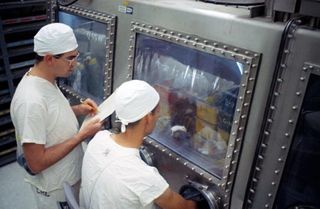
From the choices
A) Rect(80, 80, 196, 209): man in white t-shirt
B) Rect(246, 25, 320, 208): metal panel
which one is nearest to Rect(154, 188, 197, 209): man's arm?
Rect(80, 80, 196, 209): man in white t-shirt

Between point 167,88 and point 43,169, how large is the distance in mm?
669

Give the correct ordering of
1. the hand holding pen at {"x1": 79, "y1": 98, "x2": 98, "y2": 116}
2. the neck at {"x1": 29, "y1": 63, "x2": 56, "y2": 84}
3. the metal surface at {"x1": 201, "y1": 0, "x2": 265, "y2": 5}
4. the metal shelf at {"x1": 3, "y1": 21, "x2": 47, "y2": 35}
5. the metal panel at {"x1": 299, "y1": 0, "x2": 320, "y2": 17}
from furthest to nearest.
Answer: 1. the metal shelf at {"x1": 3, "y1": 21, "x2": 47, "y2": 35}
2. the hand holding pen at {"x1": 79, "y1": 98, "x2": 98, "y2": 116}
3. the neck at {"x1": 29, "y1": 63, "x2": 56, "y2": 84}
4. the metal surface at {"x1": 201, "y1": 0, "x2": 265, "y2": 5}
5. the metal panel at {"x1": 299, "y1": 0, "x2": 320, "y2": 17}

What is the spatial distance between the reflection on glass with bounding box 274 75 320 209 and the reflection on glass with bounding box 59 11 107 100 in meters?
1.03

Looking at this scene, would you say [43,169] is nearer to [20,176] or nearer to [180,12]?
[180,12]

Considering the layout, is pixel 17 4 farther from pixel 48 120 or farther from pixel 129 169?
pixel 129 169

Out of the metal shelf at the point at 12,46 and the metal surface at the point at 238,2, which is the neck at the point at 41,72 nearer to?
the metal surface at the point at 238,2

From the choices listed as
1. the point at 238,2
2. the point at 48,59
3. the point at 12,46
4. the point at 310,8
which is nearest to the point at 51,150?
the point at 48,59

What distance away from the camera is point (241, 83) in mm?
927

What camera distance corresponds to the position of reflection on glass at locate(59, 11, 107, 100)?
158cm

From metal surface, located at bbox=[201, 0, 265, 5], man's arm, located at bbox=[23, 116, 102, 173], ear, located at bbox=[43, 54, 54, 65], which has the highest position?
metal surface, located at bbox=[201, 0, 265, 5]

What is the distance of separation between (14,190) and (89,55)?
1.49 meters

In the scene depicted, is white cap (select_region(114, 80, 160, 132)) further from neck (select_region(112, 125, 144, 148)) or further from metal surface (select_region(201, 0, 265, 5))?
metal surface (select_region(201, 0, 265, 5))

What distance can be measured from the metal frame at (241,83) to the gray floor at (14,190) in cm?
169

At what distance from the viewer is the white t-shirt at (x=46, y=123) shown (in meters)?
1.25
